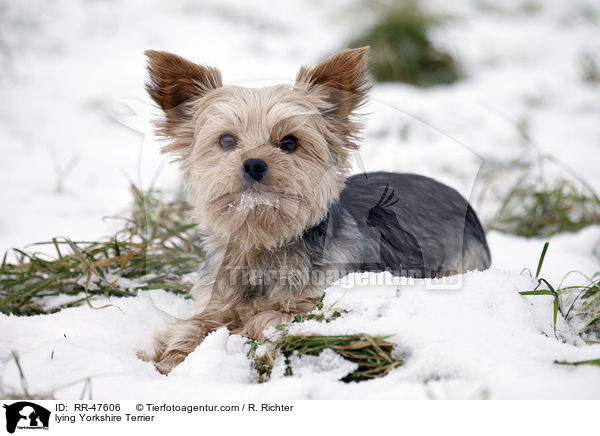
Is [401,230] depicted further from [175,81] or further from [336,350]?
[175,81]

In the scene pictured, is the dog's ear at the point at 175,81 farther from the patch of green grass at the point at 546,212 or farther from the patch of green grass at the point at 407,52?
the patch of green grass at the point at 407,52

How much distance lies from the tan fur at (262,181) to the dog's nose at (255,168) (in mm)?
30

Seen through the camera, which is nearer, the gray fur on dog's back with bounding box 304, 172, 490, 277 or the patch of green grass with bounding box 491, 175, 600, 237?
the gray fur on dog's back with bounding box 304, 172, 490, 277

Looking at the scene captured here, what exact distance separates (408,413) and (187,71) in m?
1.83

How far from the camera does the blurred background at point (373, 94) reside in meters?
4.51

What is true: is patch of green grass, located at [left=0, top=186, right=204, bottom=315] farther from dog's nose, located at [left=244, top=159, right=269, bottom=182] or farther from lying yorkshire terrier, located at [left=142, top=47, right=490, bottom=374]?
dog's nose, located at [left=244, top=159, right=269, bottom=182]

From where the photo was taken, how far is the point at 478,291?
2.39 meters

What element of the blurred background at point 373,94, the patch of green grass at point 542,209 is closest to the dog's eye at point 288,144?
the blurred background at point 373,94

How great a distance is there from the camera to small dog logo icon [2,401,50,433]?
74.7 inches

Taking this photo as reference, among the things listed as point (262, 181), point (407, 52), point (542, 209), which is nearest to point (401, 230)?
point (262, 181)

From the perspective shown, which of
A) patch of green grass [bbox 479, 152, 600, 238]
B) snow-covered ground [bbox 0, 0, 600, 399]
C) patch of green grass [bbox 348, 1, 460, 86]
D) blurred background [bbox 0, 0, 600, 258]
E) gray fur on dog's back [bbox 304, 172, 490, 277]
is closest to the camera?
snow-covered ground [bbox 0, 0, 600, 399]

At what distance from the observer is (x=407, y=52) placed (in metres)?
7.61

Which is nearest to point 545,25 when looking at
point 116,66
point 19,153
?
point 116,66

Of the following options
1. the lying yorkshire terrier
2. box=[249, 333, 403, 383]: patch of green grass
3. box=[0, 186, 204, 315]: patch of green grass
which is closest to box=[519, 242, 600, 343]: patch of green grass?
the lying yorkshire terrier
